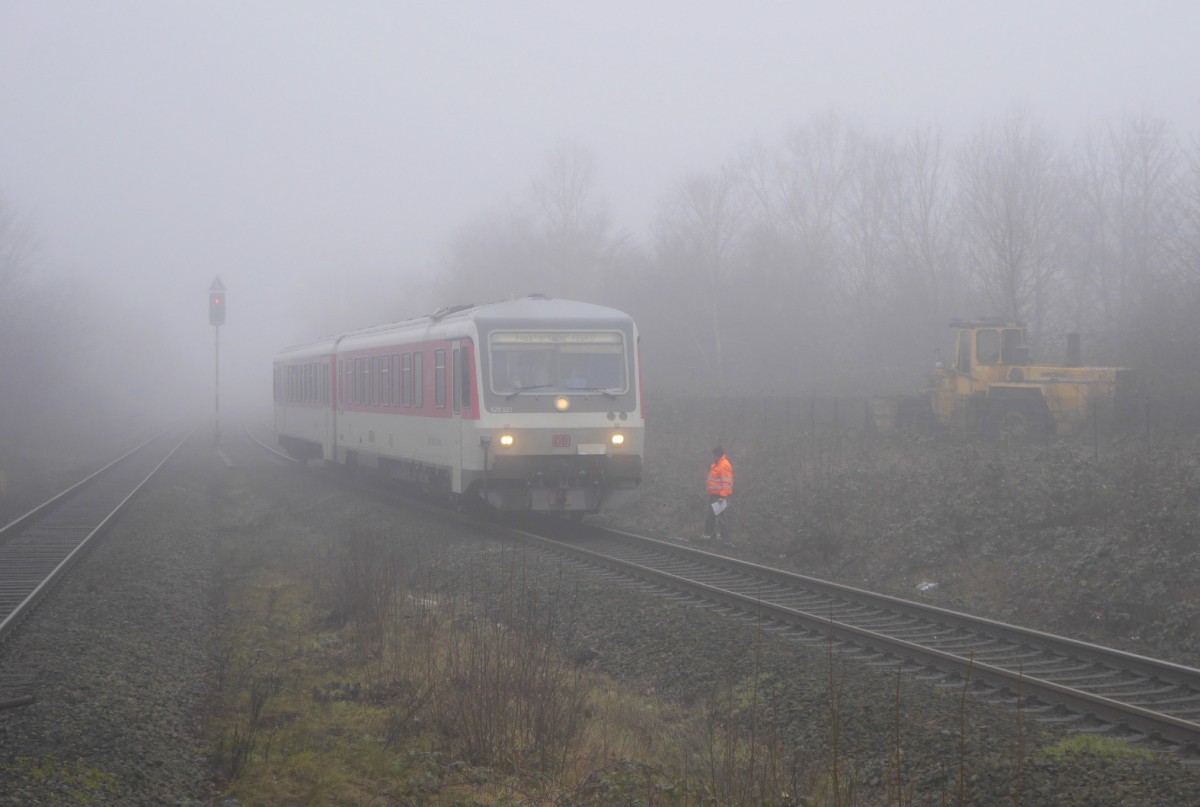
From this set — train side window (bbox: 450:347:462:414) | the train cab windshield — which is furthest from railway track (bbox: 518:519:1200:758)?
train side window (bbox: 450:347:462:414)

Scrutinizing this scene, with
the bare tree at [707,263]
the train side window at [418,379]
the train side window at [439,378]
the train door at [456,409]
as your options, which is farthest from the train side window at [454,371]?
the bare tree at [707,263]

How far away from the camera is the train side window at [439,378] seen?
15.9 metres

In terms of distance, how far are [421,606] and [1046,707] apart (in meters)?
5.69

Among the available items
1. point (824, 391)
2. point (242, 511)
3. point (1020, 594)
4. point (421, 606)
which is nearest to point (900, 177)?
point (824, 391)

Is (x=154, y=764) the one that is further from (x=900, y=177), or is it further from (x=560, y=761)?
Answer: (x=900, y=177)

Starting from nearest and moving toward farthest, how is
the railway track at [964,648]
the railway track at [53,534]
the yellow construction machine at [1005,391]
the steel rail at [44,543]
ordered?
the railway track at [964,648] < the steel rail at [44,543] < the railway track at [53,534] < the yellow construction machine at [1005,391]

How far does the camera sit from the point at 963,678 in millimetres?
7773

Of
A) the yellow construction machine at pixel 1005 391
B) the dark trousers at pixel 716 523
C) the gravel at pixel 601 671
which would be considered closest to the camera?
the gravel at pixel 601 671

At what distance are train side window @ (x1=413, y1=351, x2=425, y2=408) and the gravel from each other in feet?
11.7

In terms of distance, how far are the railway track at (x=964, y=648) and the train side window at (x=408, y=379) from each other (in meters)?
5.45

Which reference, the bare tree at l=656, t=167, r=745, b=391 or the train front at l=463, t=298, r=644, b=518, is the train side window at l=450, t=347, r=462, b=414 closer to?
the train front at l=463, t=298, r=644, b=518

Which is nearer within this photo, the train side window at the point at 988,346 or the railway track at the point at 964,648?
the railway track at the point at 964,648

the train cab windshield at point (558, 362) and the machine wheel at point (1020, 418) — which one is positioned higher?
the train cab windshield at point (558, 362)

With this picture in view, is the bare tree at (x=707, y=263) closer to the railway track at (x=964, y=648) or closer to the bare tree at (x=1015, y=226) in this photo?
the bare tree at (x=1015, y=226)
